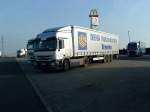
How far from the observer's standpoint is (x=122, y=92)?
50.5ft

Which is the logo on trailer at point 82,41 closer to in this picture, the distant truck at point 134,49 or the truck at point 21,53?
the distant truck at point 134,49

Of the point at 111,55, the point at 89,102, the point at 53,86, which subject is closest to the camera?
the point at 89,102

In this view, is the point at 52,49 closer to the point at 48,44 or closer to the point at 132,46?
the point at 48,44

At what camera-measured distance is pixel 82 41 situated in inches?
1345

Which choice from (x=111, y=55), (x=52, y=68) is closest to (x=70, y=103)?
(x=52, y=68)

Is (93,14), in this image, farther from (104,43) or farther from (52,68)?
(52,68)

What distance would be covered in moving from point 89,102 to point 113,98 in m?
0.98

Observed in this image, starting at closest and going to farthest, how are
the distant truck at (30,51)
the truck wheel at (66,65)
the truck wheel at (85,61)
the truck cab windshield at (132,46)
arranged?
the truck wheel at (66,65), the truck wheel at (85,61), the distant truck at (30,51), the truck cab windshield at (132,46)

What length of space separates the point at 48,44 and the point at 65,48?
5.09 ft

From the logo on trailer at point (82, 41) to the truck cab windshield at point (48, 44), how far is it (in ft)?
13.2

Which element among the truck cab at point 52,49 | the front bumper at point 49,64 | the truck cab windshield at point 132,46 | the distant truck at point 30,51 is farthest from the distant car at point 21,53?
the front bumper at point 49,64

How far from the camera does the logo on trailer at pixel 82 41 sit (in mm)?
33250

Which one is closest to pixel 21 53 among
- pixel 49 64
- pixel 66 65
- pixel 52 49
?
pixel 66 65

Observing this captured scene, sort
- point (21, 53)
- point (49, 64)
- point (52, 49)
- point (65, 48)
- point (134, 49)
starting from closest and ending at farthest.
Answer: point (52, 49) → point (49, 64) → point (65, 48) → point (134, 49) → point (21, 53)
